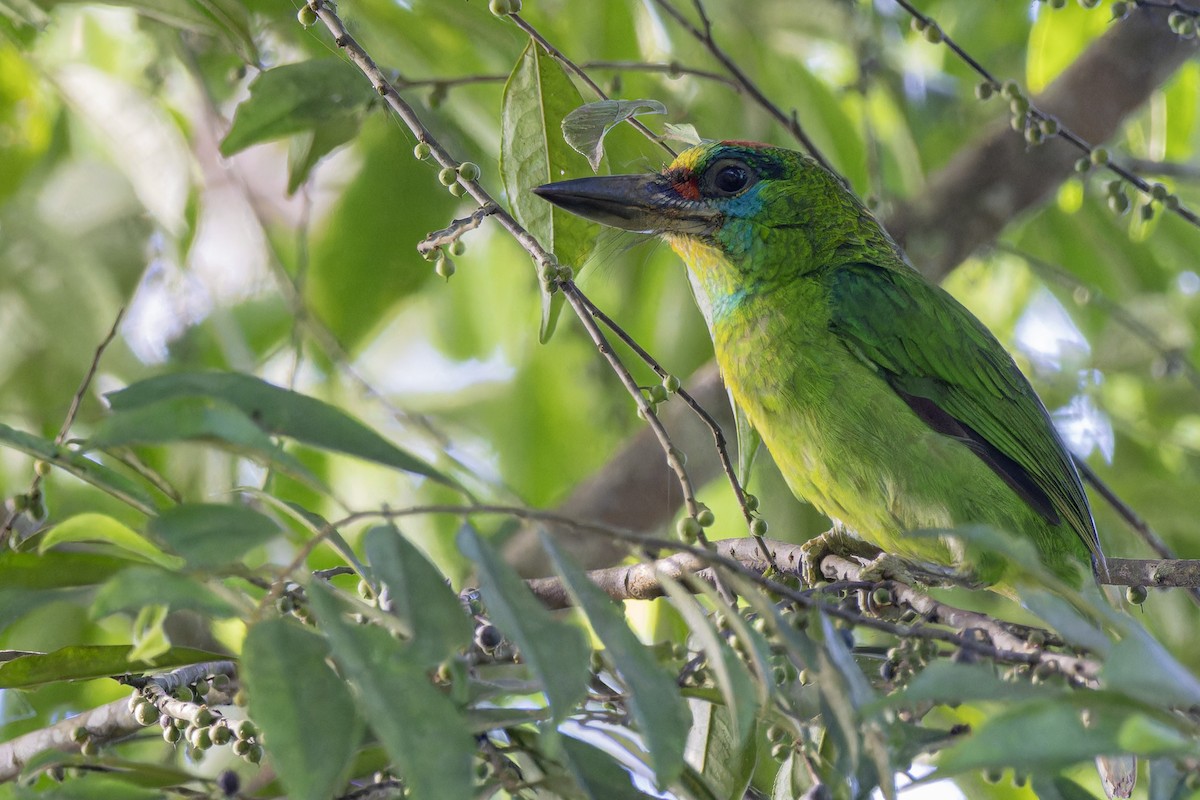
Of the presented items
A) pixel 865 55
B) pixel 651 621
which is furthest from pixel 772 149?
pixel 651 621

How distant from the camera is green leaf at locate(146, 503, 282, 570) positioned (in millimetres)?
1185

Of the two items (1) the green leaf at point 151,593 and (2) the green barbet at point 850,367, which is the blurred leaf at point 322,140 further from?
(1) the green leaf at point 151,593

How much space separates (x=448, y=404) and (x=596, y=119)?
7.68 ft

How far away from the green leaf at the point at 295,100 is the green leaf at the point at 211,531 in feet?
3.85

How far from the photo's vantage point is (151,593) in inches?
46.0

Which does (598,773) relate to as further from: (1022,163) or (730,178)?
(1022,163)

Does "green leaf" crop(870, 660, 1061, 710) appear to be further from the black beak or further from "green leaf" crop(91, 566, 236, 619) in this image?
the black beak

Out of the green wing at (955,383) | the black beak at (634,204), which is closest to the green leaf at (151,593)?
the black beak at (634,204)

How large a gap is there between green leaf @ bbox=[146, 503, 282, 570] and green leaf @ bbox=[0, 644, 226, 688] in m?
0.46

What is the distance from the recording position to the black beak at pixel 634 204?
232 cm

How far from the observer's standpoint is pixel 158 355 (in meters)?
3.66

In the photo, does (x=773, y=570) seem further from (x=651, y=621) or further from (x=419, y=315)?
(x=419, y=315)

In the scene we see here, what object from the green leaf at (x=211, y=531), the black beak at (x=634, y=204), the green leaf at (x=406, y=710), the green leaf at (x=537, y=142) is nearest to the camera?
the green leaf at (x=406, y=710)

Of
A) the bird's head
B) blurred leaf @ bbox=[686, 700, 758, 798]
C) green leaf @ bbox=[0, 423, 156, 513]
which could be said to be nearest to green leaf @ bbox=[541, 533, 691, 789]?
green leaf @ bbox=[0, 423, 156, 513]
